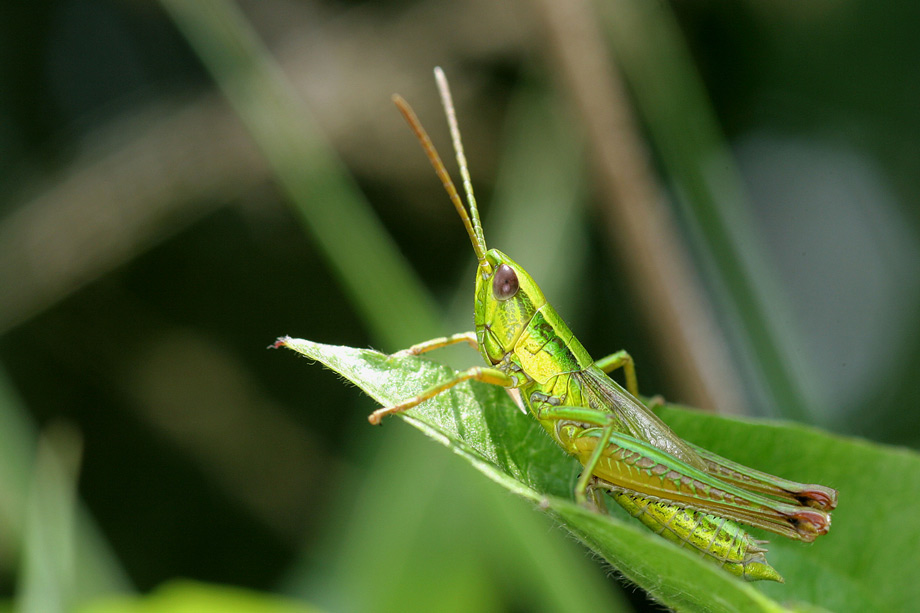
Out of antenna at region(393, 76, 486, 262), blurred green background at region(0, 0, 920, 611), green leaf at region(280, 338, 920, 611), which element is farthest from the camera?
blurred green background at region(0, 0, 920, 611)

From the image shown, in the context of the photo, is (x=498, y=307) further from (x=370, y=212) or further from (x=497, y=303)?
(x=370, y=212)

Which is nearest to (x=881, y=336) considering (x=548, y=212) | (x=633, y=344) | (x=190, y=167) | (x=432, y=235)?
(x=633, y=344)

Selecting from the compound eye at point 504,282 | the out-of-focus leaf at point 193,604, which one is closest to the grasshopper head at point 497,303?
the compound eye at point 504,282

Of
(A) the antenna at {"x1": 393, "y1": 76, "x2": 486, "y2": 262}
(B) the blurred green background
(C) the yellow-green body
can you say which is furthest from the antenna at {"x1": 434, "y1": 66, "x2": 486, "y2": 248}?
(B) the blurred green background

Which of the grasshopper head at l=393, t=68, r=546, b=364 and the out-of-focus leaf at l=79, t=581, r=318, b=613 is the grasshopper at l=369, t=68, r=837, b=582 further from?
the out-of-focus leaf at l=79, t=581, r=318, b=613

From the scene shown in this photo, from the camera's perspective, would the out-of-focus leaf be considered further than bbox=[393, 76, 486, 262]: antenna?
No

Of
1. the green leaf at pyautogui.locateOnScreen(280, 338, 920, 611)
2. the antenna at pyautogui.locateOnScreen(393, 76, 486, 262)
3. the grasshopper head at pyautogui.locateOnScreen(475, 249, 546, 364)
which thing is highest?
the antenna at pyautogui.locateOnScreen(393, 76, 486, 262)
